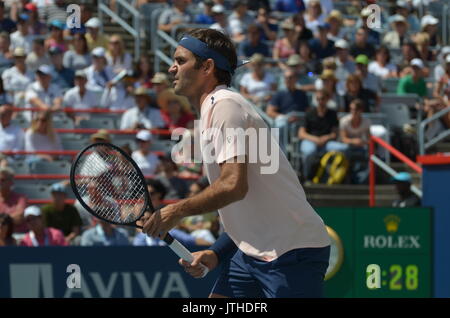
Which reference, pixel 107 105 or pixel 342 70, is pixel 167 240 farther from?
pixel 342 70

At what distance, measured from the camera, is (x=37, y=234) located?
10.6 metres

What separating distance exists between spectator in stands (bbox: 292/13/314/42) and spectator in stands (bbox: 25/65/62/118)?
3744mm

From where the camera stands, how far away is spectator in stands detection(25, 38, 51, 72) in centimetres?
1355

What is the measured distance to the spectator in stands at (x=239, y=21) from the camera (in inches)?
607

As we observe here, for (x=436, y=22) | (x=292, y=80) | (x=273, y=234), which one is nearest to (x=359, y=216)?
(x=292, y=80)

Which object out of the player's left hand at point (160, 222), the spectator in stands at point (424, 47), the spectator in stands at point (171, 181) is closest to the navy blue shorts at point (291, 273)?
the player's left hand at point (160, 222)

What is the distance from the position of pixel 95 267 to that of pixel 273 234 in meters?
5.00

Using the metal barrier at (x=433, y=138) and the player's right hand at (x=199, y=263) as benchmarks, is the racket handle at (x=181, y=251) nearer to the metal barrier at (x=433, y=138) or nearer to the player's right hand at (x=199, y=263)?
the player's right hand at (x=199, y=263)

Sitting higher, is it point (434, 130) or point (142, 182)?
point (142, 182)

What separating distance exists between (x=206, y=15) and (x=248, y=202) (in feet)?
34.6

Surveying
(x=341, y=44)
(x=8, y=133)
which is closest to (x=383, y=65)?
(x=341, y=44)

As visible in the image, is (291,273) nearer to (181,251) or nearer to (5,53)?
Answer: (181,251)

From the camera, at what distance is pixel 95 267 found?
32.9 ft

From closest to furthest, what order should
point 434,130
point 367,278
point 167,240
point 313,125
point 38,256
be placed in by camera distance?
point 167,240 → point 38,256 → point 367,278 → point 313,125 → point 434,130
